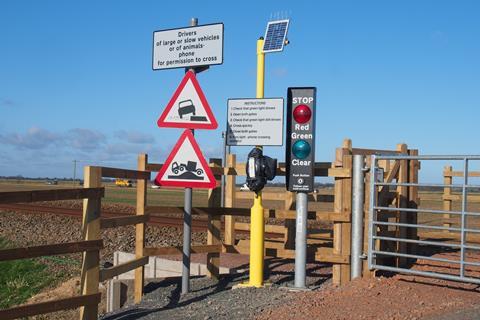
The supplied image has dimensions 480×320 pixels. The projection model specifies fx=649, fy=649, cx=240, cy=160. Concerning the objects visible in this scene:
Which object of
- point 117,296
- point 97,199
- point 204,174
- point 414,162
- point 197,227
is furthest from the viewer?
point 197,227

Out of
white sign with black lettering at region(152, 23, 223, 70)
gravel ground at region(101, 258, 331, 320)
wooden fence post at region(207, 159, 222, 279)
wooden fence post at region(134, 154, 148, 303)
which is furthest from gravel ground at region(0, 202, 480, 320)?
white sign with black lettering at region(152, 23, 223, 70)

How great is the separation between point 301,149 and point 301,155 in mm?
86

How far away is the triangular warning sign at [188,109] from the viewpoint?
8.53 meters

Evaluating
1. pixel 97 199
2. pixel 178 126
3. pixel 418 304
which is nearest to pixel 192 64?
pixel 178 126

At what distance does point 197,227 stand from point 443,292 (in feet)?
53.8

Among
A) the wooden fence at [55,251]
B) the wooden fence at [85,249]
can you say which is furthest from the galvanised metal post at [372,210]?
the wooden fence at [55,251]

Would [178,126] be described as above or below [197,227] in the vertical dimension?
above

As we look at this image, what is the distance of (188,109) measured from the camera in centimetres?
859

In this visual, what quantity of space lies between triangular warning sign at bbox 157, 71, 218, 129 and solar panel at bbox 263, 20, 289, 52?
1.12 metres

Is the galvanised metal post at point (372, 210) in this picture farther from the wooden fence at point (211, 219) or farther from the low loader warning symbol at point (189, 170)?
the low loader warning symbol at point (189, 170)

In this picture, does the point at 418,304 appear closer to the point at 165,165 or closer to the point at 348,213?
the point at 348,213

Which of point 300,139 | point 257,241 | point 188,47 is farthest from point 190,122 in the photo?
point 257,241

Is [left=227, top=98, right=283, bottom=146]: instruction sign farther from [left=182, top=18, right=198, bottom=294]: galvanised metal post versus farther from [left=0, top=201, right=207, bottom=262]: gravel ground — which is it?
Result: [left=0, top=201, right=207, bottom=262]: gravel ground

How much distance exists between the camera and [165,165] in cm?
859
